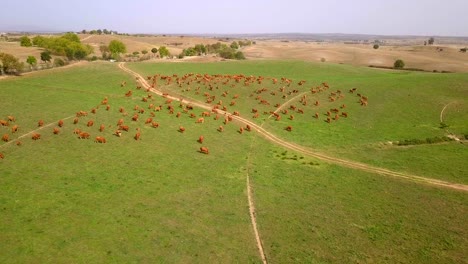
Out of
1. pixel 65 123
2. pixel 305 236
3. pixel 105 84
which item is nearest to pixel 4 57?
pixel 105 84

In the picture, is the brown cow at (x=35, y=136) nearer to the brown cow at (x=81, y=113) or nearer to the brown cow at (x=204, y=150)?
the brown cow at (x=81, y=113)

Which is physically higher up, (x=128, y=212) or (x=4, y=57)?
(x=4, y=57)

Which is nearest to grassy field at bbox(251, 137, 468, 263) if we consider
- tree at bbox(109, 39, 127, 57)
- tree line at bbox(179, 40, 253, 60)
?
tree line at bbox(179, 40, 253, 60)

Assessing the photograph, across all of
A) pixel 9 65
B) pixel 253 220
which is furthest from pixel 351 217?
pixel 9 65

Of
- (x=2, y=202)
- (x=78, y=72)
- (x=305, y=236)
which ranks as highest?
(x=78, y=72)

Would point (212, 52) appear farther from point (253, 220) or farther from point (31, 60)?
point (253, 220)

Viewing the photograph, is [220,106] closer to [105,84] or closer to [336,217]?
[105,84]

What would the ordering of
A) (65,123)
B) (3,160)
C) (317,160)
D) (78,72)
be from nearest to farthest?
(3,160), (317,160), (65,123), (78,72)

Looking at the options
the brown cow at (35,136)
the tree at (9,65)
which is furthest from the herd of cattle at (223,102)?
the tree at (9,65)
